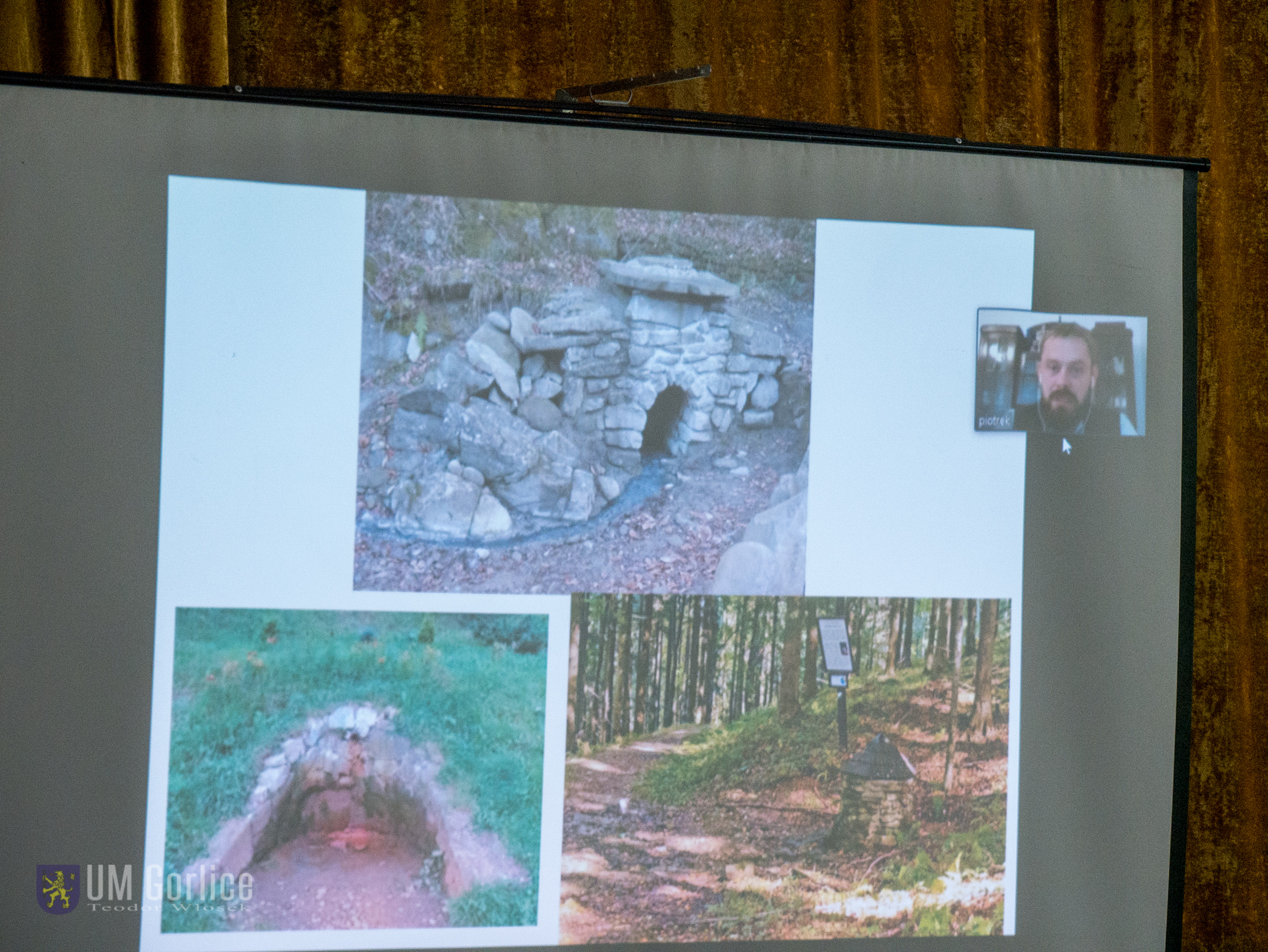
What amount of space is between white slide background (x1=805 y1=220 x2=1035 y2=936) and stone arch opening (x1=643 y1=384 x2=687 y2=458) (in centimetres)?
27

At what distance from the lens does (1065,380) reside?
196 centimetres

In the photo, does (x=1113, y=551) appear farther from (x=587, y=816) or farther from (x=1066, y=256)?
(x=587, y=816)

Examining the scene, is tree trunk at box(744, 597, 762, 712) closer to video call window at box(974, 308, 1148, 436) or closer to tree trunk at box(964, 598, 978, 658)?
tree trunk at box(964, 598, 978, 658)

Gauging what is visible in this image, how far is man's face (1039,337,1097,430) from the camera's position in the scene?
76.9 inches

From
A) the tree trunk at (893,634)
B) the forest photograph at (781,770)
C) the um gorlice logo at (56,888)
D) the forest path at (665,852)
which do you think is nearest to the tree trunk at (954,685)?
the forest photograph at (781,770)

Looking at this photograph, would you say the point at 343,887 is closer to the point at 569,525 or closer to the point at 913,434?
the point at 569,525

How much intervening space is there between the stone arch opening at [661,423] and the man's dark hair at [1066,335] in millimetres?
742

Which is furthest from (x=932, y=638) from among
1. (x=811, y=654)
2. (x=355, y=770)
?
(x=355, y=770)

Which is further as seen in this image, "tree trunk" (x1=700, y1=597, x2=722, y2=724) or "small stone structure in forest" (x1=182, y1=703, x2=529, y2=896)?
"tree trunk" (x1=700, y1=597, x2=722, y2=724)

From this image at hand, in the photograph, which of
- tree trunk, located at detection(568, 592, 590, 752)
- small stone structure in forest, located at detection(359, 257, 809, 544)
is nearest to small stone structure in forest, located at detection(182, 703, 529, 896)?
tree trunk, located at detection(568, 592, 590, 752)

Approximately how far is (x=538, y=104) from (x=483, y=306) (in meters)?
0.41

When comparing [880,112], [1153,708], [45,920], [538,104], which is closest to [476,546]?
[538,104]

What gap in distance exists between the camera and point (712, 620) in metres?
1.84

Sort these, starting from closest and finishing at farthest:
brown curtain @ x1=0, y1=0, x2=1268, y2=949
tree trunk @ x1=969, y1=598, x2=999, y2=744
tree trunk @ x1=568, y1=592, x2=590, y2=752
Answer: tree trunk @ x1=568, y1=592, x2=590, y2=752 < tree trunk @ x1=969, y1=598, x2=999, y2=744 < brown curtain @ x1=0, y1=0, x2=1268, y2=949
